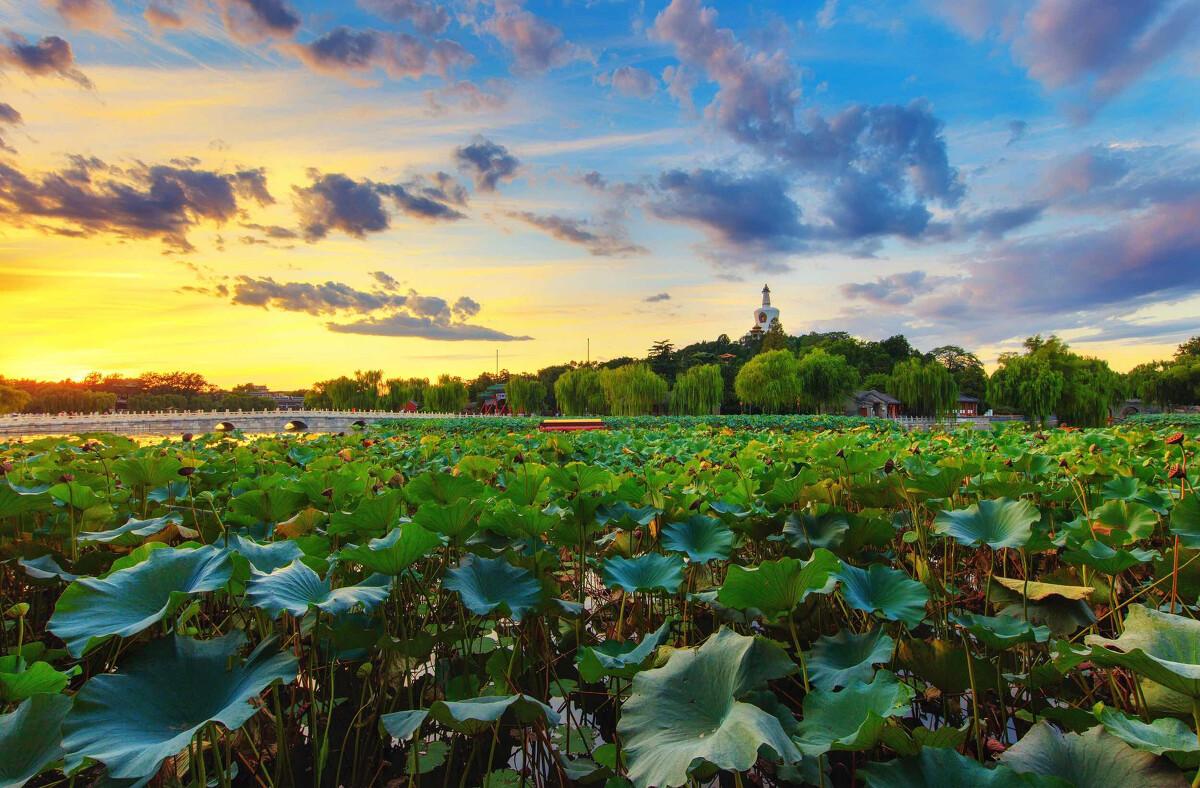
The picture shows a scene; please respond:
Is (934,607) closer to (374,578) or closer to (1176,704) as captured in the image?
(1176,704)

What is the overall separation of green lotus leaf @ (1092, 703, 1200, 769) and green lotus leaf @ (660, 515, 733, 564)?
0.95 m

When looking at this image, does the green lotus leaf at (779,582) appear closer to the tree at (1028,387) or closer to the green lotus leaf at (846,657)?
the green lotus leaf at (846,657)

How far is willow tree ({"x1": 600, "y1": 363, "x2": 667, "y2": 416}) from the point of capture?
4694 centimetres

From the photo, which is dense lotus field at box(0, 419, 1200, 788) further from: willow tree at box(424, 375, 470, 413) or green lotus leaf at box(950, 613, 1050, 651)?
willow tree at box(424, 375, 470, 413)

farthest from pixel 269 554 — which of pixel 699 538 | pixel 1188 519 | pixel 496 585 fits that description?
pixel 1188 519

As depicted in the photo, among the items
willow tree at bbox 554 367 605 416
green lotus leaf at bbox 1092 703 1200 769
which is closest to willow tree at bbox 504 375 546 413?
willow tree at bbox 554 367 605 416

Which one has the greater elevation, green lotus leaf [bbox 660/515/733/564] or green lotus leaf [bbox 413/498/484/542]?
Result: green lotus leaf [bbox 413/498/484/542]

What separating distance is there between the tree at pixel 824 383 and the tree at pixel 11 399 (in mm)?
64317

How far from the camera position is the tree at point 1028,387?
30.7 metres

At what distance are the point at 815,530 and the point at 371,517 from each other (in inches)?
52.1

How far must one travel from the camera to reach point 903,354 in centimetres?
6209

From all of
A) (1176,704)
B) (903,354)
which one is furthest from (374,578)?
(903,354)

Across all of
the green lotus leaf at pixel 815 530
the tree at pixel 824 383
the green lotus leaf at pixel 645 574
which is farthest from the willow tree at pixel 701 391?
the green lotus leaf at pixel 645 574

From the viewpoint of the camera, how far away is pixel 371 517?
1805mm
